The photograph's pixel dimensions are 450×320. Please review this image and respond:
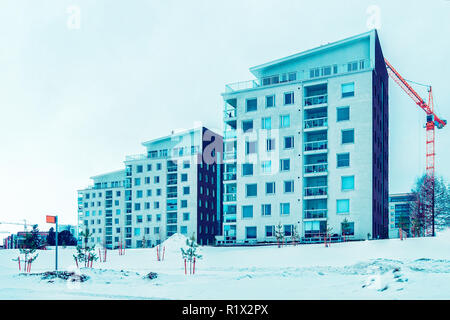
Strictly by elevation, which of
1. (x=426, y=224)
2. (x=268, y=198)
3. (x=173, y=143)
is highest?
(x=173, y=143)

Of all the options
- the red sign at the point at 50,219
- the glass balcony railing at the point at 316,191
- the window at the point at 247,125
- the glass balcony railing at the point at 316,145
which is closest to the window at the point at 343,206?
the glass balcony railing at the point at 316,191

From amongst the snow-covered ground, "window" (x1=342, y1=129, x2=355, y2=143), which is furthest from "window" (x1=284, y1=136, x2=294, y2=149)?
the snow-covered ground

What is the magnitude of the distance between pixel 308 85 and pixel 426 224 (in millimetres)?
27837

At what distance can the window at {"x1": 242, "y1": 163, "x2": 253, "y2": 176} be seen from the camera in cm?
5475

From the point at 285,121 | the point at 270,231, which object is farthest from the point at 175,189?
the point at 285,121

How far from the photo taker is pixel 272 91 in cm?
5512

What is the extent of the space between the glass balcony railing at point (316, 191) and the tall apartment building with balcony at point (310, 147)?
12cm

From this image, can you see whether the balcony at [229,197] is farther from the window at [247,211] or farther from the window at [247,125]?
the window at [247,125]

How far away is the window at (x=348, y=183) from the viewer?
4988cm
